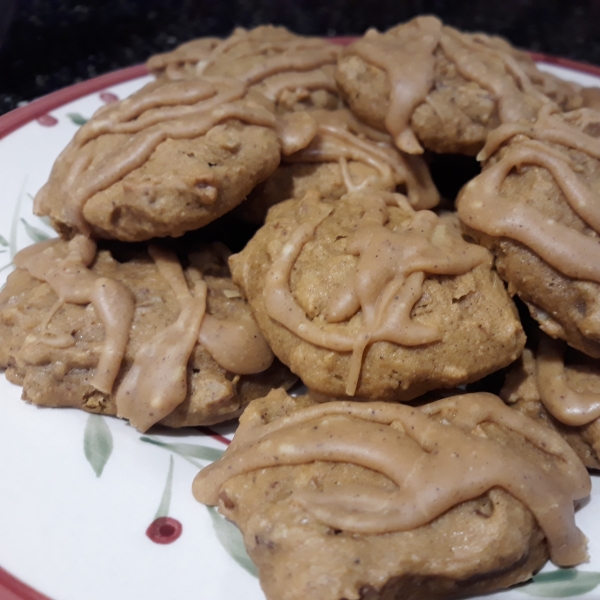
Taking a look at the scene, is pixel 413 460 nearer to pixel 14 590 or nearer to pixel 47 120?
pixel 14 590

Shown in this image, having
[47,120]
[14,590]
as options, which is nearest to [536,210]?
[14,590]

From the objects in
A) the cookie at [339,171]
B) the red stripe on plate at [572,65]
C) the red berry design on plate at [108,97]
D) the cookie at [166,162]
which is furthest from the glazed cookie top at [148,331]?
the red stripe on plate at [572,65]

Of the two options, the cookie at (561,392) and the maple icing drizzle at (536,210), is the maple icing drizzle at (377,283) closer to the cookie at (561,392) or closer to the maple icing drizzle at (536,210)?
the maple icing drizzle at (536,210)

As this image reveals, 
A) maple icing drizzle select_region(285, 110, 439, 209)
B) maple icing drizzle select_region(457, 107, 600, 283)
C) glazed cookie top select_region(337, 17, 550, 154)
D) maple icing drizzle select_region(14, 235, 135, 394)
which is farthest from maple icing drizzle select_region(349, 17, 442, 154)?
maple icing drizzle select_region(14, 235, 135, 394)

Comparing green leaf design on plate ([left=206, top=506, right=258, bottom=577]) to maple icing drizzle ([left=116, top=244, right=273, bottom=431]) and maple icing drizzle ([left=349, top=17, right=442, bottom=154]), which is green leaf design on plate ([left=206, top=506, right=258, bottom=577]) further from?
maple icing drizzle ([left=349, top=17, right=442, bottom=154])

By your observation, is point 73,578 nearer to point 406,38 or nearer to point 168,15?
point 406,38
